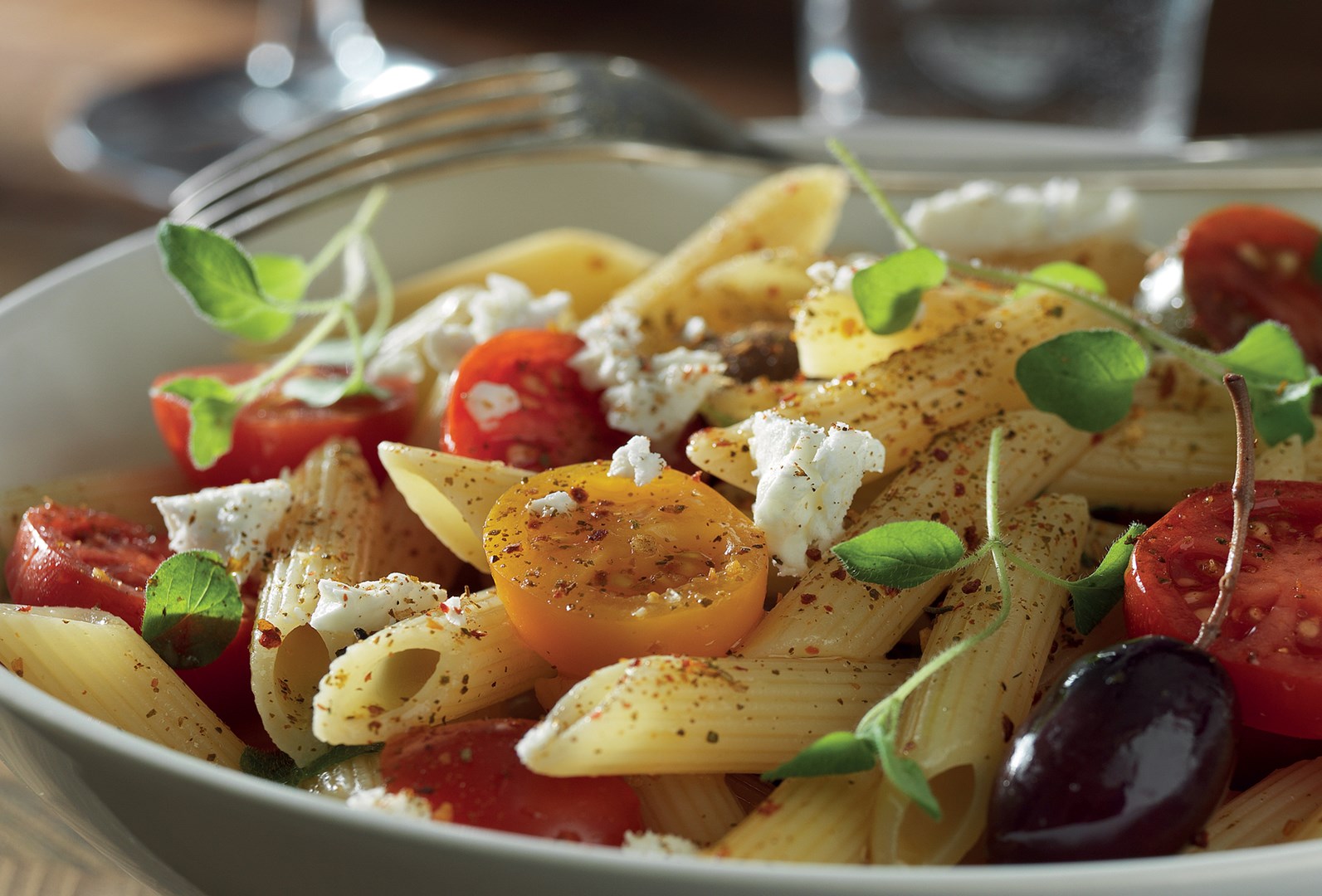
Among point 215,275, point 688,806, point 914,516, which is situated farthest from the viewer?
point 215,275

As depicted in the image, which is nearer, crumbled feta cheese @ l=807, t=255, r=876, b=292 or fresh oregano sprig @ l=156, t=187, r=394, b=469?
crumbled feta cheese @ l=807, t=255, r=876, b=292

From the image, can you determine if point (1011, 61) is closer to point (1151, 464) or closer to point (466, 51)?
point (466, 51)

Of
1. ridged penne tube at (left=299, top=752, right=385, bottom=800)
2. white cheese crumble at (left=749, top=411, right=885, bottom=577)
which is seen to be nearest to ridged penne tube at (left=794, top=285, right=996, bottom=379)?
white cheese crumble at (left=749, top=411, right=885, bottom=577)

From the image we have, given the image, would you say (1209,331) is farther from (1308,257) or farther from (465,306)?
(465,306)

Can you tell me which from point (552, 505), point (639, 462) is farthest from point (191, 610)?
point (639, 462)

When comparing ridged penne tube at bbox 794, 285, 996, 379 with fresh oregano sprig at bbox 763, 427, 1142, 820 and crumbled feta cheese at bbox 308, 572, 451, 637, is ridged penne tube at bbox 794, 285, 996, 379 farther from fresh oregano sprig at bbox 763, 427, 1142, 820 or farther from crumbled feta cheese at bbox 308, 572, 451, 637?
crumbled feta cheese at bbox 308, 572, 451, 637

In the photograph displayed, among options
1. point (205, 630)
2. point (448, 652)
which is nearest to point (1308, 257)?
point (448, 652)

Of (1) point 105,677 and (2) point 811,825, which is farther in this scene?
(1) point 105,677
